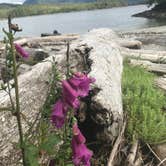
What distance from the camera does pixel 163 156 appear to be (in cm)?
502

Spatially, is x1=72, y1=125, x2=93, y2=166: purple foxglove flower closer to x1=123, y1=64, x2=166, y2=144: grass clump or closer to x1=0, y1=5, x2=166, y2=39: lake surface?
x1=123, y1=64, x2=166, y2=144: grass clump

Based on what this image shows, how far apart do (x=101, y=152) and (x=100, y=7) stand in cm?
16639

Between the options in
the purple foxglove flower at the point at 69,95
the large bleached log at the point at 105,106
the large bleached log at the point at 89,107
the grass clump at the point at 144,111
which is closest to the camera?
the purple foxglove flower at the point at 69,95

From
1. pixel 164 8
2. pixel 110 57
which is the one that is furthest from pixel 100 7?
pixel 110 57

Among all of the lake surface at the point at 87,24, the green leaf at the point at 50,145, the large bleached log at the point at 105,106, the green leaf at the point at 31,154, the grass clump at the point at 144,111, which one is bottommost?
the lake surface at the point at 87,24

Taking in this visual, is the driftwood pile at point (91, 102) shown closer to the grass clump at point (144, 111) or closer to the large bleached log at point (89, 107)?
the large bleached log at point (89, 107)

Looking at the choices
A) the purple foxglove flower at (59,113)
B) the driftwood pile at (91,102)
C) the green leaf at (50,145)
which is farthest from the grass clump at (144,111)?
the purple foxglove flower at (59,113)

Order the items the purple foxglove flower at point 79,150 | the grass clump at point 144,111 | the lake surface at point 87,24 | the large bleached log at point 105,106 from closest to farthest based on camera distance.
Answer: the purple foxglove flower at point 79,150
the large bleached log at point 105,106
the grass clump at point 144,111
the lake surface at point 87,24

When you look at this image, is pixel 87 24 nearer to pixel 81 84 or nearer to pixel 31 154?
pixel 31 154

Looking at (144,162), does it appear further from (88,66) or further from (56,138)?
(56,138)

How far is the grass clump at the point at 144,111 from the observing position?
5156mm

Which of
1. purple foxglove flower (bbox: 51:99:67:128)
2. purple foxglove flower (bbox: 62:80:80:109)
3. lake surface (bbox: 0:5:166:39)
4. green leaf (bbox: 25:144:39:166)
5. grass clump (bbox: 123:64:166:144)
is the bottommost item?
lake surface (bbox: 0:5:166:39)

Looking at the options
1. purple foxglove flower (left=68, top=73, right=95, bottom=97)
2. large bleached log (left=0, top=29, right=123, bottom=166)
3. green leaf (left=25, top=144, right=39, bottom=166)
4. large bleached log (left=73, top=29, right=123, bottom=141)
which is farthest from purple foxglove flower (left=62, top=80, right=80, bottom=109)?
large bleached log (left=73, top=29, right=123, bottom=141)

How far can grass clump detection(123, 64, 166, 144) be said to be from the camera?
5156 mm
